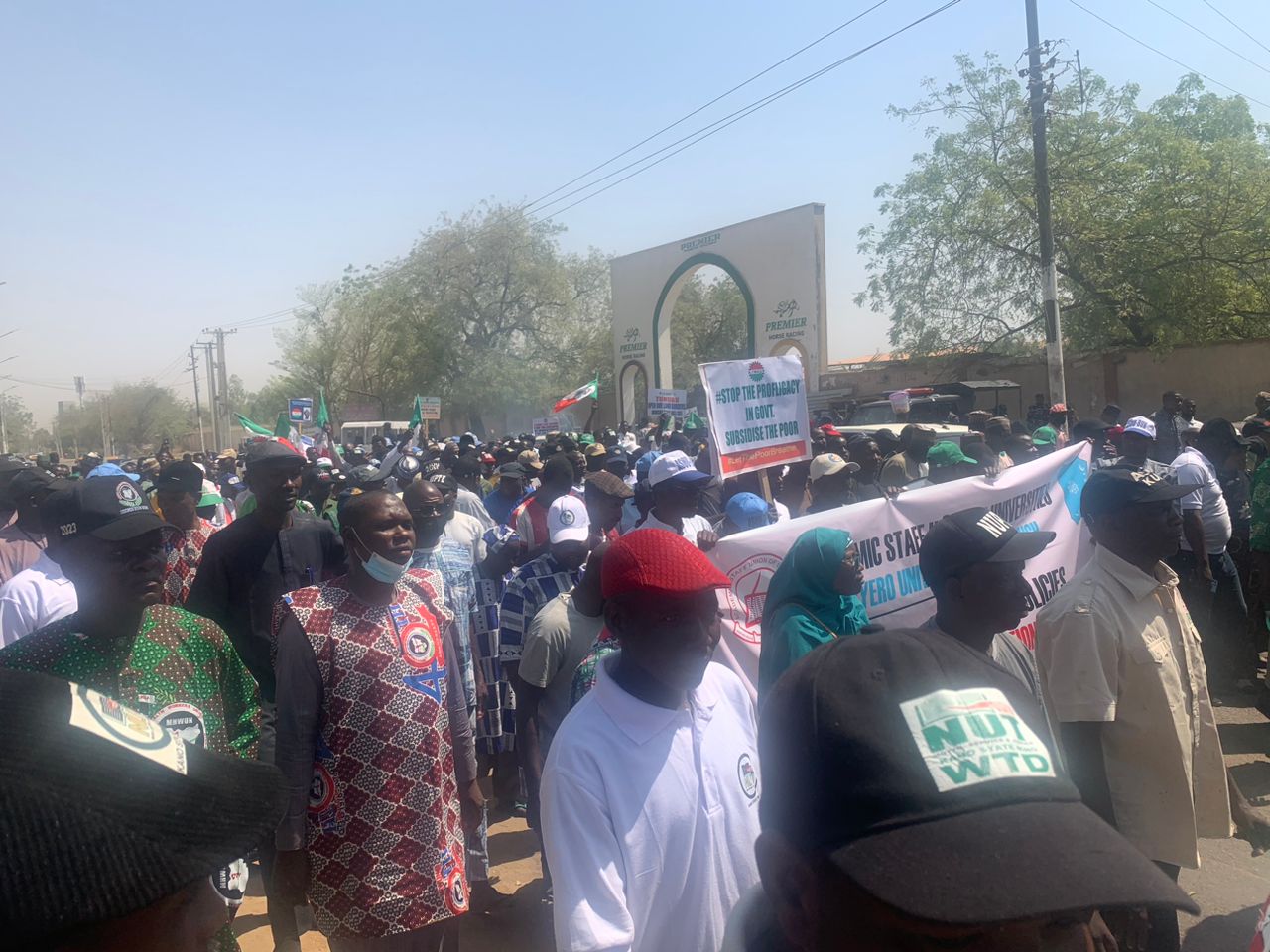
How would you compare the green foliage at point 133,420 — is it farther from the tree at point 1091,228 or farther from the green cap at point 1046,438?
the green cap at point 1046,438

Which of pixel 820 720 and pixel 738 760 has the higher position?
pixel 820 720

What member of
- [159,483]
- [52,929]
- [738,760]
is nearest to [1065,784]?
[52,929]

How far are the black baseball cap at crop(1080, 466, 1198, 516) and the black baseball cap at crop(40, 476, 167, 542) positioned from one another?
3.08 m

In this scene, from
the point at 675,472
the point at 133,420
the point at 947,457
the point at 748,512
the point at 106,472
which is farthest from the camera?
the point at 133,420

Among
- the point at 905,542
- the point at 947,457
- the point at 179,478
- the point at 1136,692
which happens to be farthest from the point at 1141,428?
the point at 179,478

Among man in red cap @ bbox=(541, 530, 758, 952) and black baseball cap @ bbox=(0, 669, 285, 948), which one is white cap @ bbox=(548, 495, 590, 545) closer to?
man in red cap @ bbox=(541, 530, 758, 952)

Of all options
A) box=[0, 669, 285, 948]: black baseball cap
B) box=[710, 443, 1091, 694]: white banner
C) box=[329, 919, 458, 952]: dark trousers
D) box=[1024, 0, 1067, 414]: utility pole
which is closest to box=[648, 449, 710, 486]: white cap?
box=[710, 443, 1091, 694]: white banner

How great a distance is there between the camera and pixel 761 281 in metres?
25.2

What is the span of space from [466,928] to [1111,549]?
3.33 meters

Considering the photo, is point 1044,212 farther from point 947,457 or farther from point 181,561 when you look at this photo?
point 181,561

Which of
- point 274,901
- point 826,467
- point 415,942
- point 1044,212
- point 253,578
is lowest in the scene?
point 415,942

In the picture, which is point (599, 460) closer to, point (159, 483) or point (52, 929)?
point (159, 483)

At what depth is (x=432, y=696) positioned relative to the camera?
3.13m

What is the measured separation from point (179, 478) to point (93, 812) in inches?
198
